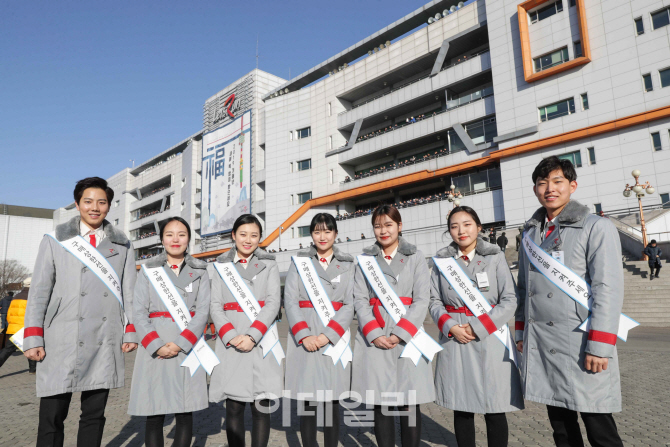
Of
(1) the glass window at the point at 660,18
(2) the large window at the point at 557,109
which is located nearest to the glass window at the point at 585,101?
(2) the large window at the point at 557,109

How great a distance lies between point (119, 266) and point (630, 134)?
2562cm

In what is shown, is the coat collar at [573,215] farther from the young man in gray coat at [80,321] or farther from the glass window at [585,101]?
the glass window at [585,101]

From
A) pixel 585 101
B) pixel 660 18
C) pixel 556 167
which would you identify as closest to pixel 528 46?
pixel 585 101

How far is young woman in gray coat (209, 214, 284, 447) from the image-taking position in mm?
3492

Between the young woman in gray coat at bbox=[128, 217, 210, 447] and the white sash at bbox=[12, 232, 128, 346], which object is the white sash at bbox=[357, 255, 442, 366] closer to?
the young woman in gray coat at bbox=[128, 217, 210, 447]

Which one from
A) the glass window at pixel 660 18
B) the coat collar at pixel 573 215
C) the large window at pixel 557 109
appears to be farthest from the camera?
the large window at pixel 557 109

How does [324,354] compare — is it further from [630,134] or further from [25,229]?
[25,229]

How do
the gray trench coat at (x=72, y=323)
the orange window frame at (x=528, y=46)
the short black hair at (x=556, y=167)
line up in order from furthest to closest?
the orange window frame at (x=528, y=46) < the gray trench coat at (x=72, y=323) < the short black hair at (x=556, y=167)

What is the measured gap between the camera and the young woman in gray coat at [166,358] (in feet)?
11.0

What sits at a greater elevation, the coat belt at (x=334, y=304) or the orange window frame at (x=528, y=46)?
the orange window frame at (x=528, y=46)

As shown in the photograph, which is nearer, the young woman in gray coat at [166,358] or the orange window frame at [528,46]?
the young woman in gray coat at [166,358]

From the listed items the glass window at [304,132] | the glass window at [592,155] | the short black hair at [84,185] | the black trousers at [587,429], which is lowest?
the black trousers at [587,429]

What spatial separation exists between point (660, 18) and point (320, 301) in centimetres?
2628

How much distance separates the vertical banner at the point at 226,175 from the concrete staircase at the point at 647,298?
1242 inches
